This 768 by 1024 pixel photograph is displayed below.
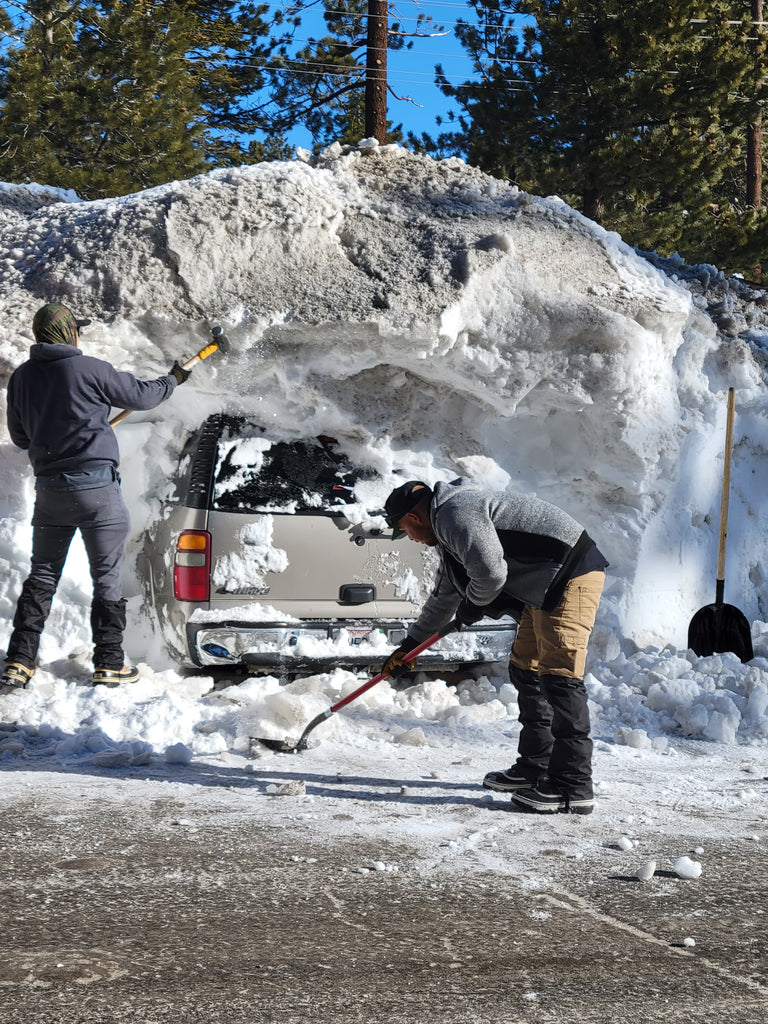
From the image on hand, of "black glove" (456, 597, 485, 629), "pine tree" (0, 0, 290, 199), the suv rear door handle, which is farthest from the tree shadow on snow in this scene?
"pine tree" (0, 0, 290, 199)

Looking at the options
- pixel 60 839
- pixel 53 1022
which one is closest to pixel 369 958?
pixel 53 1022

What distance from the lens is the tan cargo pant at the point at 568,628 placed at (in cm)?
410

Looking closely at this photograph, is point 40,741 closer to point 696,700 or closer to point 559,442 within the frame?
point 696,700

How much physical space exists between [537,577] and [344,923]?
5.68ft

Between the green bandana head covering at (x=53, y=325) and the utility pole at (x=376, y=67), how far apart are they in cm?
1159

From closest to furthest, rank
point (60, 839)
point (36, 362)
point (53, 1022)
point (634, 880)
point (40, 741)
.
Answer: point (53, 1022) < point (634, 880) < point (60, 839) < point (40, 741) < point (36, 362)

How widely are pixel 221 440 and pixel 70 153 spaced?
11790 millimetres

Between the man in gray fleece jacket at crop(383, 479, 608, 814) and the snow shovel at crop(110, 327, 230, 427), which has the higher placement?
the snow shovel at crop(110, 327, 230, 427)

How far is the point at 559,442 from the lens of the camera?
7.43 m

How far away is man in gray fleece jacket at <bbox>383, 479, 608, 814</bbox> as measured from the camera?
3.98 meters

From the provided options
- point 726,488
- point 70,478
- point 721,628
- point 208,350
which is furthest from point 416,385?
point 721,628

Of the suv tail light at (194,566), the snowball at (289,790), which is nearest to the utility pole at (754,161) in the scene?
the suv tail light at (194,566)

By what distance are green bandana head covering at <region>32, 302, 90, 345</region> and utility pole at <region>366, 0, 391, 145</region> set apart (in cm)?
1159

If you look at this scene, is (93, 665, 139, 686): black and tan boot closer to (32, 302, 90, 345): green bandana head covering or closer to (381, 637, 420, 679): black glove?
(381, 637, 420, 679): black glove
